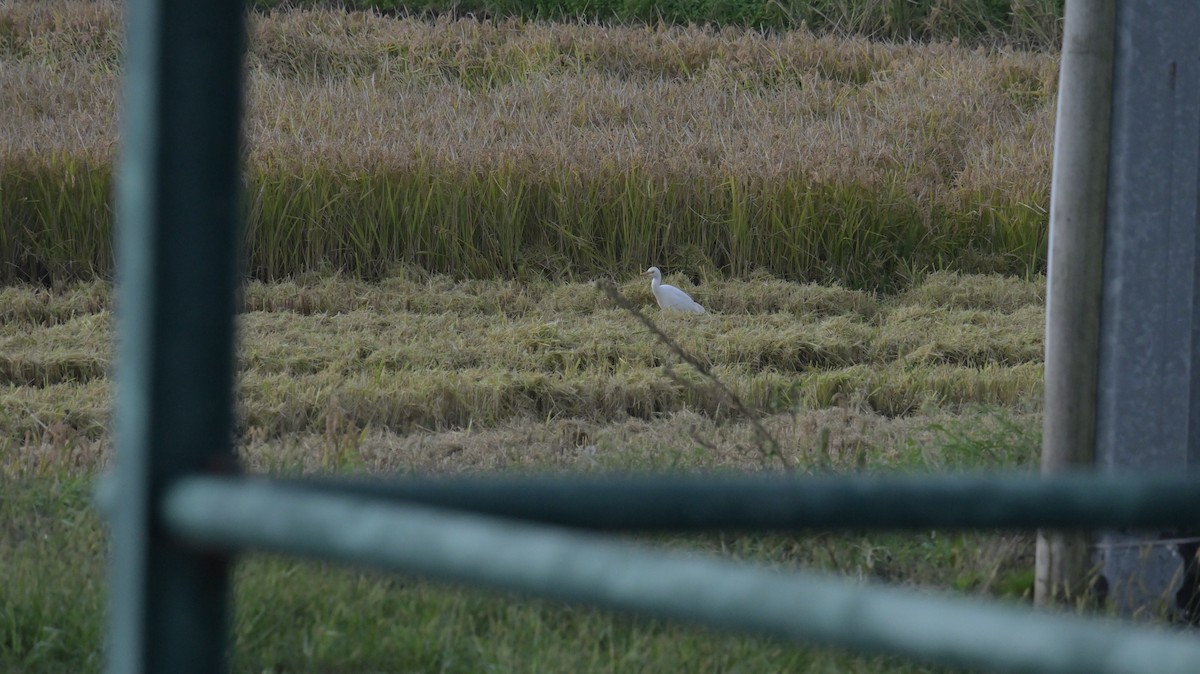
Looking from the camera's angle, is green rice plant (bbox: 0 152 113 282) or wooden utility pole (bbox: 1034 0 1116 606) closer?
wooden utility pole (bbox: 1034 0 1116 606)

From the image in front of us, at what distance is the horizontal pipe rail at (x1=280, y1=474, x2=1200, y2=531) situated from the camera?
612 mm

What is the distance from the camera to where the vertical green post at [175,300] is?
26.1 inches

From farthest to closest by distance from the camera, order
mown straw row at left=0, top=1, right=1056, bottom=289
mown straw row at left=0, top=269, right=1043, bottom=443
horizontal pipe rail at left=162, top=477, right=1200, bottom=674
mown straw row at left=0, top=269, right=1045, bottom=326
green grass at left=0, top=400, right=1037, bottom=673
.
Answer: mown straw row at left=0, top=1, right=1056, bottom=289, mown straw row at left=0, top=269, right=1045, bottom=326, mown straw row at left=0, top=269, right=1043, bottom=443, green grass at left=0, top=400, right=1037, bottom=673, horizontal pipe rail at left=162, top=477, right=1200, bottom=674

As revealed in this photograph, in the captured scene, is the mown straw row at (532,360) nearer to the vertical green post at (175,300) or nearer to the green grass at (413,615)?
the green grass at (413,615)

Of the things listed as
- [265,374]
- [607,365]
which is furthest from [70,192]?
[607,365]

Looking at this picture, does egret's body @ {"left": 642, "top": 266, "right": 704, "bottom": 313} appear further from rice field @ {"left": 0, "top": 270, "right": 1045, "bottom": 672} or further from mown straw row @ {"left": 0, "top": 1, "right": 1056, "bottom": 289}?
mown straw row @ {"left": 0, "top": 1, "right": 1056, "bottom": 289}

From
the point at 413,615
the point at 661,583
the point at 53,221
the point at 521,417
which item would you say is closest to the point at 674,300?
the point at 521,417

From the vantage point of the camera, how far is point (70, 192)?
780 cm

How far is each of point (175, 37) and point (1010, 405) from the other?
4.96m

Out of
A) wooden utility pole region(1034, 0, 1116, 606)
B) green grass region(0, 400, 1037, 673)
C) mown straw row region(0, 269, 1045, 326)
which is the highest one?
wooden utility pole region(1034, 0, 1116, 606)

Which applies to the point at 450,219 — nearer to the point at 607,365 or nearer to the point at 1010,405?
the point at 607,365

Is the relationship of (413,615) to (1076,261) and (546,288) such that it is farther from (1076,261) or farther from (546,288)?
(546,288)

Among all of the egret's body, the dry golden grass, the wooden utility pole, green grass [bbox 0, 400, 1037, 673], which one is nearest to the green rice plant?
the dry golden grass

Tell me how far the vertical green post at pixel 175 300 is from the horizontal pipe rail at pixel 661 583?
2 cm
